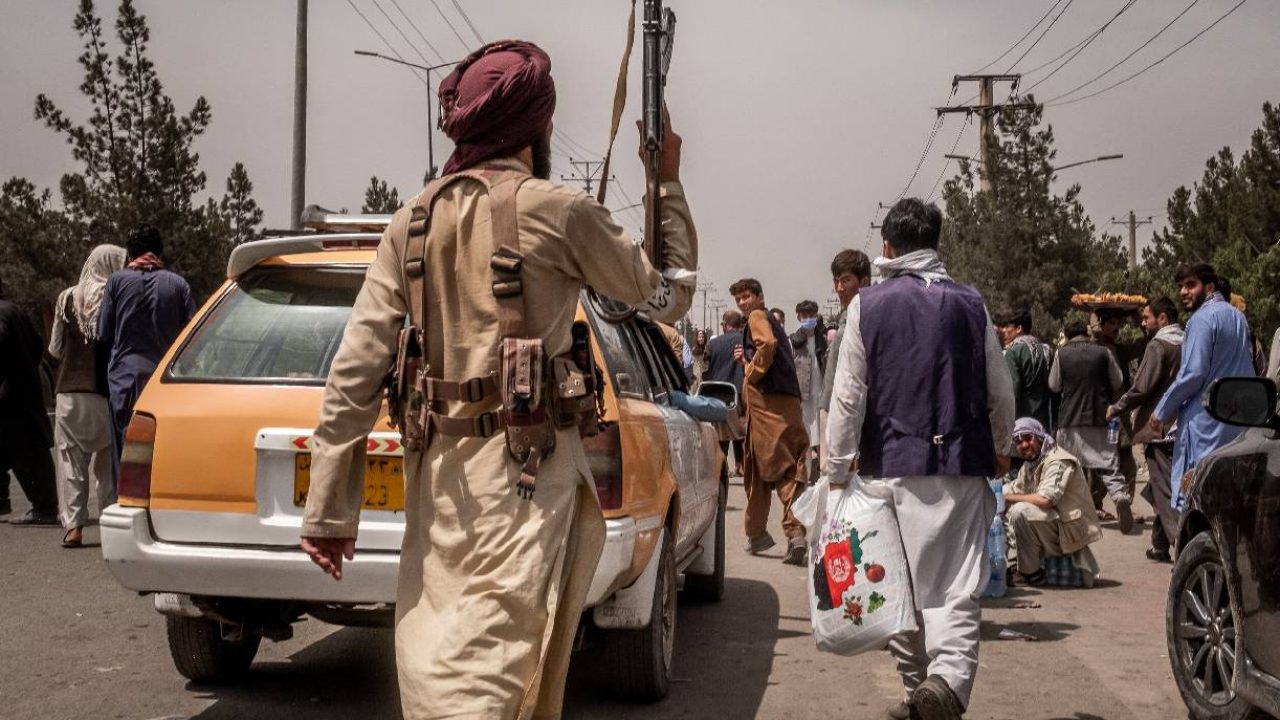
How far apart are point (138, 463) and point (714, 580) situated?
3.96m

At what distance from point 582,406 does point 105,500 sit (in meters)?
8.47

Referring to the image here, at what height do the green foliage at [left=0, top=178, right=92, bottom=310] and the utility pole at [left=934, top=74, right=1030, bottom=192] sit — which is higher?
the utility pole at [left=934, top=74, right=1030, bottom=192]

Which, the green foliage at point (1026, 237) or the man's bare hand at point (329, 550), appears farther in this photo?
the green foliage at point (1026, 237)

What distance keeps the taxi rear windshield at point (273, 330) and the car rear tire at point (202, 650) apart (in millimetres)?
1062

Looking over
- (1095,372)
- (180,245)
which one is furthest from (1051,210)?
(1095,372)

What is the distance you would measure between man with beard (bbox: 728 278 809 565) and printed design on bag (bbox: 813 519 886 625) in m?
4.90

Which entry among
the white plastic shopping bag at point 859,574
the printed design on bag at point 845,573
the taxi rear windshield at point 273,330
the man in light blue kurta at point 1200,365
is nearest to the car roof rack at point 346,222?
the taxi rear windshield at point 273,330

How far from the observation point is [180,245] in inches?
1433

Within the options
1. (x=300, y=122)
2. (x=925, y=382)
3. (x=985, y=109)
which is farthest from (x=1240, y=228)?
(x=925, y=382)

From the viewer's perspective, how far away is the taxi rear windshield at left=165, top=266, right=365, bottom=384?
5.29 m

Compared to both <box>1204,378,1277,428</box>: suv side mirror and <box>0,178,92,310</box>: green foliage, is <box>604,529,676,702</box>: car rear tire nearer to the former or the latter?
<box>1204,378,1277,428</box>: suv side mirror

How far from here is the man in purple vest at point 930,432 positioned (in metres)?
5.15

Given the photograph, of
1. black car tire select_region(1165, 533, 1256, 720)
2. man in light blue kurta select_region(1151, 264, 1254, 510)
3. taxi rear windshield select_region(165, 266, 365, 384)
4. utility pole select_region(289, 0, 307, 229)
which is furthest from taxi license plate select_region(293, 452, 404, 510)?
utility pole select_region(289, 0, 307, 229)

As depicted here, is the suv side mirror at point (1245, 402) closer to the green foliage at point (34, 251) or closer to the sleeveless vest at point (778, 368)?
the sleeveless vest at point (778, 368)
